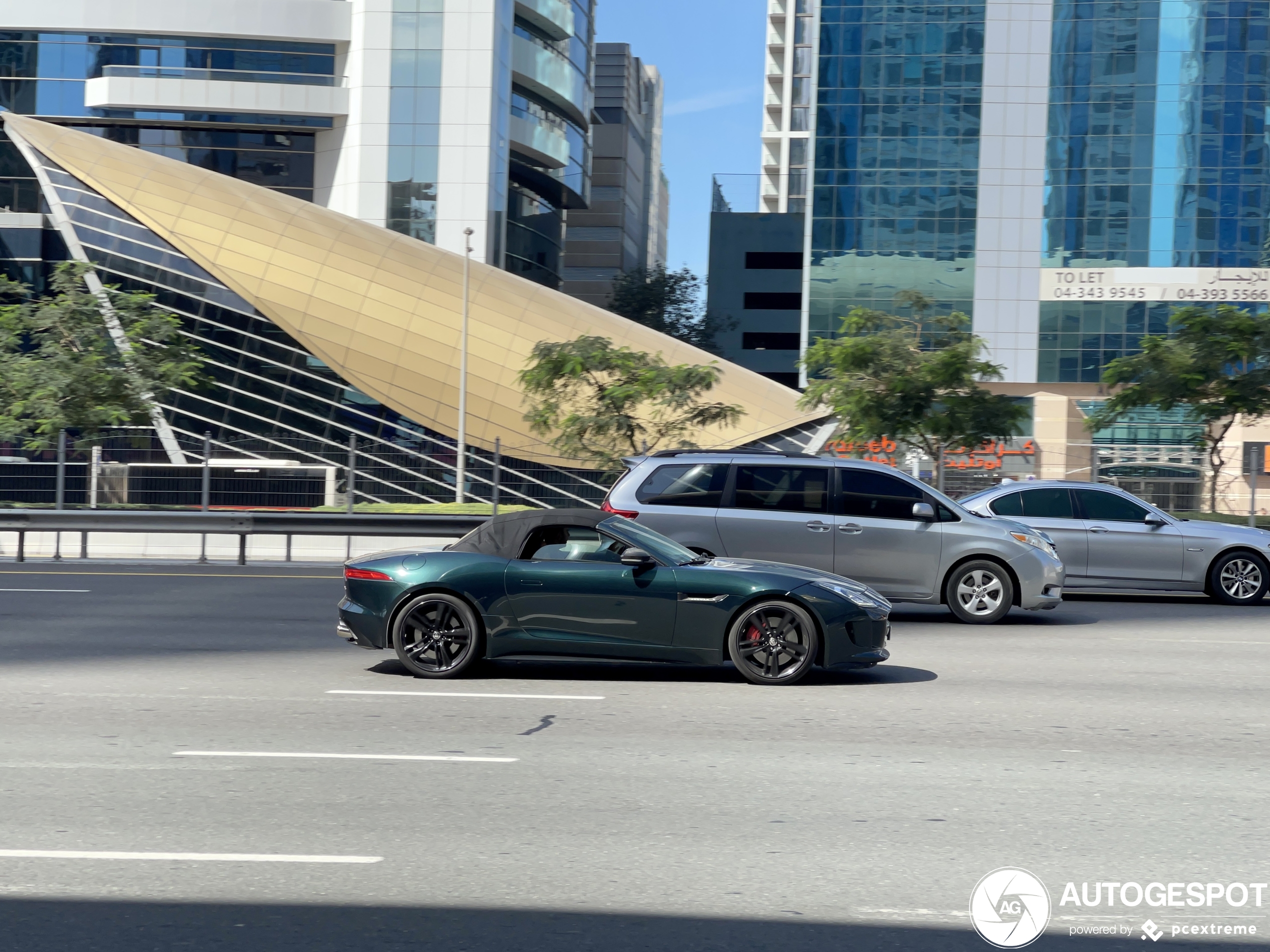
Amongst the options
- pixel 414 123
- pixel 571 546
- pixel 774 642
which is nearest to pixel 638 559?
pixel 571 546

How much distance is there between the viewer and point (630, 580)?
9.57 meters

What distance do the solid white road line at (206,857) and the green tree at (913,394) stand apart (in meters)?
24.6

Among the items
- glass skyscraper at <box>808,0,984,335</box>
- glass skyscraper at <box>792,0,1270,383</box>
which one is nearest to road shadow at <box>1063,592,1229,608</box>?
glass skyscraper at <box>792,0,1270,383</box>

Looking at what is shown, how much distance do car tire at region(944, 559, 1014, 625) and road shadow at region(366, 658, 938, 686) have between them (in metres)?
3.12

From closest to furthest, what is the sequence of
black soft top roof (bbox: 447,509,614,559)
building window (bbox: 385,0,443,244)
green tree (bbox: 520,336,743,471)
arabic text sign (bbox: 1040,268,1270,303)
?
black soft top roof (bbox: 447,509,614,559) < green tree (bbox: 520,336,743,471) < arabic text sign (bbox: 1040,268,1270,303) < building window (bbox: 385,0,443,244)

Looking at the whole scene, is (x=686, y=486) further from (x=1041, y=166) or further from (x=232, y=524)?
(x=1041, y=166)

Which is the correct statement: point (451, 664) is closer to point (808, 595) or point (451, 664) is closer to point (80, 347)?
point (808, 595)

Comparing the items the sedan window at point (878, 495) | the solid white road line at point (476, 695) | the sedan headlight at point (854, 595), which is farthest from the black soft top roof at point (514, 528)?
the sedan window at point (878, 495)

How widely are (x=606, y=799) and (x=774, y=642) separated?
12.0 ft

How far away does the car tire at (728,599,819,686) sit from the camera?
9508 mm

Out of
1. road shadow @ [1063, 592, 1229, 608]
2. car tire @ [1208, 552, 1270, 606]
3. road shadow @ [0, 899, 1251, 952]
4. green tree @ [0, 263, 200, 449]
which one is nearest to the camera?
road shadow @ [0, 899, 1251, 952]

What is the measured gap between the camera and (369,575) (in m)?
9.76

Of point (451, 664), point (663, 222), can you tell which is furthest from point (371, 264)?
point (663, 222)

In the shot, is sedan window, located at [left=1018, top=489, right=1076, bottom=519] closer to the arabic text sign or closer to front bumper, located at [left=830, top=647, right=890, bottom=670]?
front bumper, located at [left=830, top=647, right=890, bottom=670]
